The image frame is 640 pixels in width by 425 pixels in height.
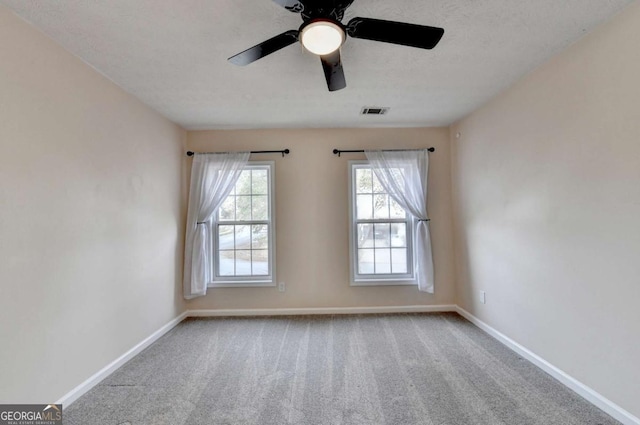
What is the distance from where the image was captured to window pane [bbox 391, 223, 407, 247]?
368cm

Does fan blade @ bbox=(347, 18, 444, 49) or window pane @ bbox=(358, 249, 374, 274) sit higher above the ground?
fan blade @ bbox=(347, 18, 444, 49)

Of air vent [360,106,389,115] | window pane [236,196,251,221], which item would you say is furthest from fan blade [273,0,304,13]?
window pane [236,196,251,221]

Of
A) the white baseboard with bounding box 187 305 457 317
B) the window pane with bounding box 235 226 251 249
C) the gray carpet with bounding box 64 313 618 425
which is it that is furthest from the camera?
the window pane with bounding box 235 226 251 249

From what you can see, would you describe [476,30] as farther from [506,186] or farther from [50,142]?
[50,142]

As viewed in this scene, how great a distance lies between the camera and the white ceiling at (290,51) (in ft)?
5.15

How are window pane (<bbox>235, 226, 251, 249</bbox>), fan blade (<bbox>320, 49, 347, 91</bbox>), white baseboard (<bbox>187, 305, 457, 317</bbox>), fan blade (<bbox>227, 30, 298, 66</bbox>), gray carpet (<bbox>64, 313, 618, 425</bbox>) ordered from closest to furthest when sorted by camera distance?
fan blade (<bbox>227, 30, 298, 66</bbox>)
fan blade (<bbox>320, 49, 347, 91</bbox>)
gray carpet (<bbox>64, 313, 618, 425</bbox>)
white baseboard (<bbox>187, 305, 457, 317</bbox>)
window pane (<bbox>235, 226, 251, 249</bbox>)

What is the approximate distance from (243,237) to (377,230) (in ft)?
5.75

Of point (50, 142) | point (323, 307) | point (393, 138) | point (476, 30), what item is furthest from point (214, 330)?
point (476, 30)

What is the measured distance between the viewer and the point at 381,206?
12.1 ft

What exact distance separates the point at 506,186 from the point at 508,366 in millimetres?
1546

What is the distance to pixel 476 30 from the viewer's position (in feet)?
5.79

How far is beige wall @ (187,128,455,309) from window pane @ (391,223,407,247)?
14.1 inches

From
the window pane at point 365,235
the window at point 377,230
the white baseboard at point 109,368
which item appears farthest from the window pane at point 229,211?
the window pane at point 365,235

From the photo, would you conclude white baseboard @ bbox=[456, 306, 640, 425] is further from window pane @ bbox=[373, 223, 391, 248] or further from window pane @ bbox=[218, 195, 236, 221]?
window pane @ bbox=[218, 195, 236, 221]
